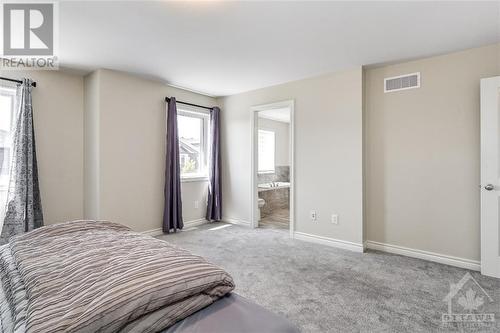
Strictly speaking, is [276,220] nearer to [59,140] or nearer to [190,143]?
[190,143]

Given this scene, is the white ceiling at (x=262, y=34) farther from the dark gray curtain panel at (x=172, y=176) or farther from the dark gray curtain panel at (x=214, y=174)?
the dark gray curtain panel at (x=214, y=174)

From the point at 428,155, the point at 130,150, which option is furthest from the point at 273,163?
the point at 428,155

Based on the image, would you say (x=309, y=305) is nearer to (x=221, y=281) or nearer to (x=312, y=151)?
(x=221, y=281)

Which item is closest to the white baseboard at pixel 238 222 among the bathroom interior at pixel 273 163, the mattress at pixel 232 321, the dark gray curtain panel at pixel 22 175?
the bathroom interior at pixel 273 163

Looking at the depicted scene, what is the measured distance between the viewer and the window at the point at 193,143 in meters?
4.65

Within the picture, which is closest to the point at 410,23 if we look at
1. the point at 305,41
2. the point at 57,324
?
the point at 305,41

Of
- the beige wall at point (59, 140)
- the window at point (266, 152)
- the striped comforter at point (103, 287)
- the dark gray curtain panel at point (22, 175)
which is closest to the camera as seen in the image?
the striped comforter at point (103, 287)

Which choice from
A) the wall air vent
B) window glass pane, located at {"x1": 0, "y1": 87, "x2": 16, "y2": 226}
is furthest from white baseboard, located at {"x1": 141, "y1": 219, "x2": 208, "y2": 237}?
the wall air vent

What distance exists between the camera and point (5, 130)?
10.0ft

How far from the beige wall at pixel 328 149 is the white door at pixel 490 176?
1.19 m

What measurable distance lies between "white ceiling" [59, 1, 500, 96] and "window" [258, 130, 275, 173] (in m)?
3.52

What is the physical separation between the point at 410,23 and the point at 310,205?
96.5 inches

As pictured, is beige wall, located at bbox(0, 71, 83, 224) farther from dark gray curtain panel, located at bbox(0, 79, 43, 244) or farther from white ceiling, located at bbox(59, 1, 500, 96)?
white ceiling, located at bbox(59, 1, 500, 96)

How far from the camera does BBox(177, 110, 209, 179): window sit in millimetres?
4648
